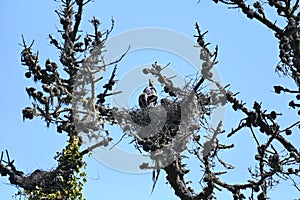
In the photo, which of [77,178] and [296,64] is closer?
[296,64]

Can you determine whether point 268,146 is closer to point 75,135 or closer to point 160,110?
point 160,110

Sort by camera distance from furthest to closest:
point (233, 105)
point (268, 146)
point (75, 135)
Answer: point (75, 135) → point (233, 105) → point (268, 146)

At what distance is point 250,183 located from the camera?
8531 millimetres

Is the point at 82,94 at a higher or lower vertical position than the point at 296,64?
higher

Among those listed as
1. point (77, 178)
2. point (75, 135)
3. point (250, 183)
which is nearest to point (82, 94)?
point (75, 135)

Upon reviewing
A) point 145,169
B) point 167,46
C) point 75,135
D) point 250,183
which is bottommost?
point 250,183

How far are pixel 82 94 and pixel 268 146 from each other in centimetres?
233

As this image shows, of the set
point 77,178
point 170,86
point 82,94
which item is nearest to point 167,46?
point 170,86

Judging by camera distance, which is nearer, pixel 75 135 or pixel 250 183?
pixel 250 183

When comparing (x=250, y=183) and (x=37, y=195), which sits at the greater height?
(x=37, y=195)

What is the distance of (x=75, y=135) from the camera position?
371 inches

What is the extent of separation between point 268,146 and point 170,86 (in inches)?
64.6

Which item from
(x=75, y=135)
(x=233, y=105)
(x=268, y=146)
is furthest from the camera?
(x=75, y=135)

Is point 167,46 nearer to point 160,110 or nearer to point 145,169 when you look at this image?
point 160,110
